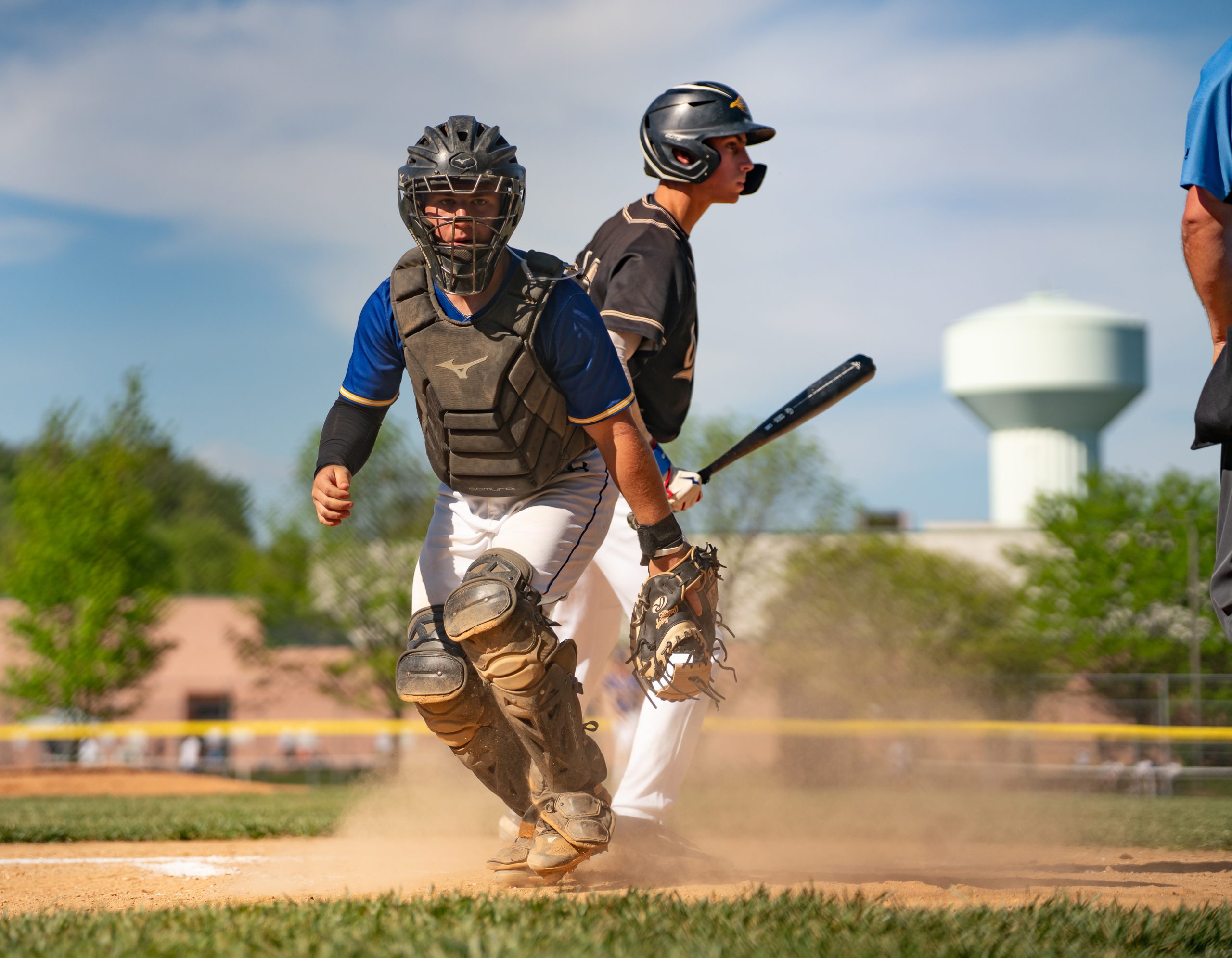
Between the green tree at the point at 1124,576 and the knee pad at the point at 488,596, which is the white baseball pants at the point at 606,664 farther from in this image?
the green tree at the point at 1124,576

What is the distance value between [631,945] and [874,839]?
161 inches

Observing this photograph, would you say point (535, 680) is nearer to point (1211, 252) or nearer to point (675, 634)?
point (675, 634)

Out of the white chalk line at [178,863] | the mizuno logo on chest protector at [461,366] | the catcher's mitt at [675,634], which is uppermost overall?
the mizuno logo on chest protector at [461,366]

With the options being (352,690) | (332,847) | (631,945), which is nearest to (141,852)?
(332,847)

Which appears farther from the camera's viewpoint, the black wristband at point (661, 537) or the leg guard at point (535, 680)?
the black wristband at point (661, 537)

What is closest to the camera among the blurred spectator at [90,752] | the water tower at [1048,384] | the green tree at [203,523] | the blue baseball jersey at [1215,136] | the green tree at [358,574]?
the blue baseball jersey at [1215,136]

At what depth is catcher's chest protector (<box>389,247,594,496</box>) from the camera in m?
3.76

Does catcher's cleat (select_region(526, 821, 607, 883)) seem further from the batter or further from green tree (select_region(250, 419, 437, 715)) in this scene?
green tree (select_region(250, 419, 437, 715))

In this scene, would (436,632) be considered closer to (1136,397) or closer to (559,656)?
(559,656)

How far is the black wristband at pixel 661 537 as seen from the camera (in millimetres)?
3902

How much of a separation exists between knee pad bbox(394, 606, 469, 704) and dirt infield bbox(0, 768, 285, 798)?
10887 millimetres

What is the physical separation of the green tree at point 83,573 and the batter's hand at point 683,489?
21414 mm

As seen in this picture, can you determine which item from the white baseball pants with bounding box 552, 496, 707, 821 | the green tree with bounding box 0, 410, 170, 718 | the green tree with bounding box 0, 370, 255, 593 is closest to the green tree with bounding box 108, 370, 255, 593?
the green tree with bounding box 0, 370, 255, 593

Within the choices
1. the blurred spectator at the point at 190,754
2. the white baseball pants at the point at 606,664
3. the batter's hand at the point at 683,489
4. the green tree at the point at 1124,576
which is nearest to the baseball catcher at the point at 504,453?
the batter's hand at the point at 683,489
